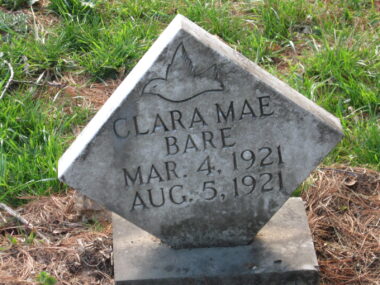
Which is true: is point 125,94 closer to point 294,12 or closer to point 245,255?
point 245,255

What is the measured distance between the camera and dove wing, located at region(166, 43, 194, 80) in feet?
9.41

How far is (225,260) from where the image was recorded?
338cm

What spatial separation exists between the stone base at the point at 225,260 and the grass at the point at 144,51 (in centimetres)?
79

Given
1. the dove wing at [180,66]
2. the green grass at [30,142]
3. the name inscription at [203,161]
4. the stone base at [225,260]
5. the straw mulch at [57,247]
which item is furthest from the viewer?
the green grass at [30,142]

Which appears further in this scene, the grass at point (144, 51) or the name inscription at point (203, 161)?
the grass at point (144, 51)

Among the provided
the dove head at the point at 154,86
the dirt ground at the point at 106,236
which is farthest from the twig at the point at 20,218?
the dove head at the point at 154,86

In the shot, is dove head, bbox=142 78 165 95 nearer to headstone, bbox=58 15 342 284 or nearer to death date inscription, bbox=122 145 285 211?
headstone, bbox=58 15 342 284

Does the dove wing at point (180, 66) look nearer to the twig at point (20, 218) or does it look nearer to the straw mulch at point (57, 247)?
the straw mulch at point (57, 247)

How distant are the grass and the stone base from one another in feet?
2.59

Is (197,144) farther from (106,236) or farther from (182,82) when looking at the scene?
(106,236)

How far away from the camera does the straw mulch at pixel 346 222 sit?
361 centimetres

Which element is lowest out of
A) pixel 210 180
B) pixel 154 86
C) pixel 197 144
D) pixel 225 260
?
pixel 225 260

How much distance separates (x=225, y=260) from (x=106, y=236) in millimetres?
656

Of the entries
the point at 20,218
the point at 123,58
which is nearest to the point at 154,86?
the point at 20,218
